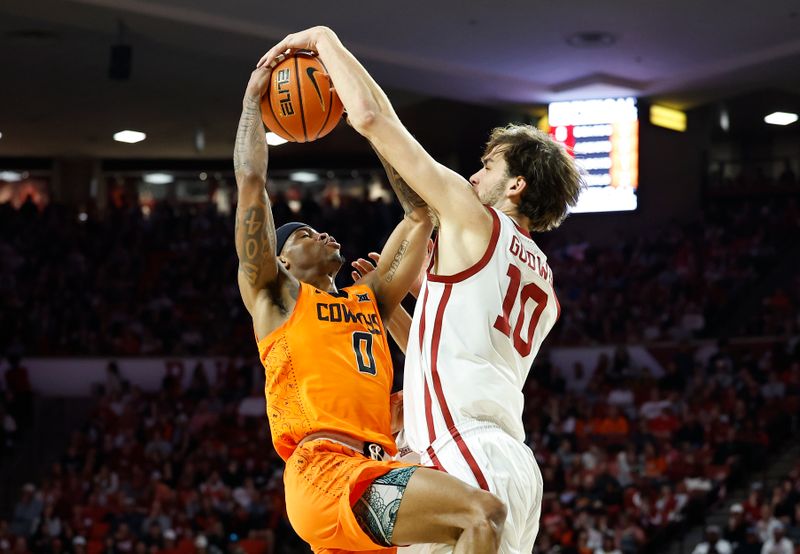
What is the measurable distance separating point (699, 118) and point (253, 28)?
9532mm

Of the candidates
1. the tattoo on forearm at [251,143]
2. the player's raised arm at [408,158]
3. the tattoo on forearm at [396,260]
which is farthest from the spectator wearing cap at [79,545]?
the player's raised arm at [408,158]

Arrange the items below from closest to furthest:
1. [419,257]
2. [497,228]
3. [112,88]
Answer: [497,228]
[419,257]
[112,88]

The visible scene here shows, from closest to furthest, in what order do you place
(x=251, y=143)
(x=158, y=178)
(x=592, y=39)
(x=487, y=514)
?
(x=487, y=514), (x=251, y=143), (x=592, y=39), (x=158, y=178)

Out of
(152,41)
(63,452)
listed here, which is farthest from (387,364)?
(63,452)

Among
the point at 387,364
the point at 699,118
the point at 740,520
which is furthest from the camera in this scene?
the point at 699,118

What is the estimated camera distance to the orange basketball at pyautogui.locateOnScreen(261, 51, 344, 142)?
14.8 ft

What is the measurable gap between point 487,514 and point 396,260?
66.3 inches

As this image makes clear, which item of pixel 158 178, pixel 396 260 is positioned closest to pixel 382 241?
pixel 158 178

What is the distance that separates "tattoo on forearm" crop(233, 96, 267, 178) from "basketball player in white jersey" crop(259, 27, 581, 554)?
81cm

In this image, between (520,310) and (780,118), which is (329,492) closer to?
(520,310)

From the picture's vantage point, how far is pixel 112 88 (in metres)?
18.7

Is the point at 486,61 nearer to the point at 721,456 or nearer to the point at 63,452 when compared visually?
the point at 721,456

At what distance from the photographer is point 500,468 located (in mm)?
3584

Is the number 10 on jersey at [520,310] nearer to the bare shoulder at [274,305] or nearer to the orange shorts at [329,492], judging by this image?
the orange shorts at [329,492]
